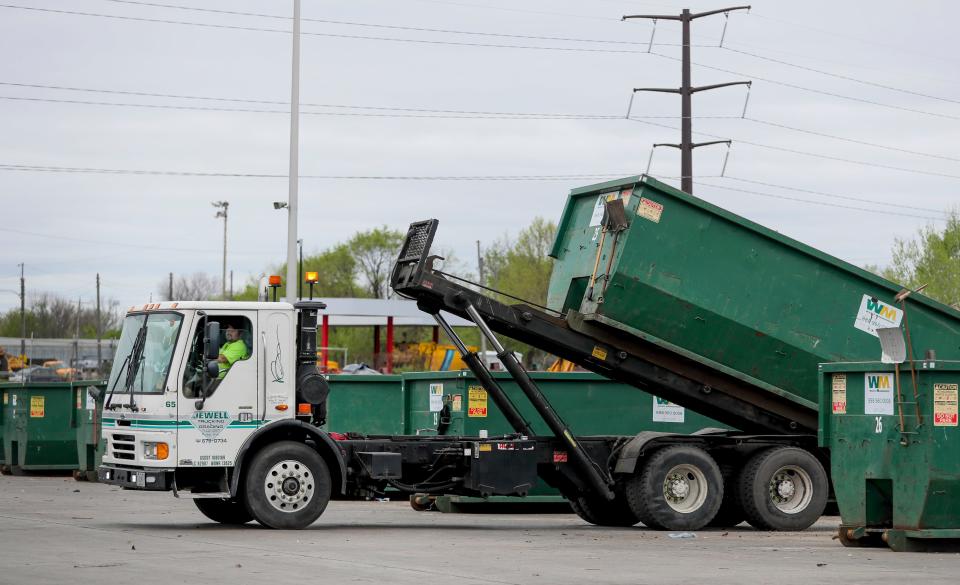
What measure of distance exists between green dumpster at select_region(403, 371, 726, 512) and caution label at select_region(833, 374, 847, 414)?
4.59 meters

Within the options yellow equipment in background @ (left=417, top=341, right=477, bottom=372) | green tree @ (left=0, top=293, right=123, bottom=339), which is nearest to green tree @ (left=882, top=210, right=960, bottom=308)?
yellow equipment in background @ (left=417, top=341, right=477, bottom=372)

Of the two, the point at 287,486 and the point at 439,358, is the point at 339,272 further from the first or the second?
the point at 287,486

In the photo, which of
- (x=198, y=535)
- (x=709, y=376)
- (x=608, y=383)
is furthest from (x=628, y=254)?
(x=198, y=535)

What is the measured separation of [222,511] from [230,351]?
2012 millimetres

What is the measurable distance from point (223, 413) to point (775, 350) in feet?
20.6

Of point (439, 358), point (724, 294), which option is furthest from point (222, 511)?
point (439, 358)

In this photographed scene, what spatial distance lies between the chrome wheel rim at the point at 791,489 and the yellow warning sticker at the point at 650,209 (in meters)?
3.38

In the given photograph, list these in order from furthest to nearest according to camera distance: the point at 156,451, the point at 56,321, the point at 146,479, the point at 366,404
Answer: the point at 56,321, the point at 366,404, the point at 156,451, the point at 146,479

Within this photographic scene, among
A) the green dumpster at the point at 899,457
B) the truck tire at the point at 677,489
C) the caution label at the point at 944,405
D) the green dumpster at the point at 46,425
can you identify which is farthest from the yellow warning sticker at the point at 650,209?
the green dumpster at the point at 46,425

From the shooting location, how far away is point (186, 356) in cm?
1478

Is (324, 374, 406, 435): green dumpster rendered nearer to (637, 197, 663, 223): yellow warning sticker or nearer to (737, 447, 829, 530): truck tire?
(737, 447, 829, 530): truck tire

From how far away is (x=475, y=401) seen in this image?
58.3ft

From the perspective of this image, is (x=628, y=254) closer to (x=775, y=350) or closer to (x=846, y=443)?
(x=775, y=350)

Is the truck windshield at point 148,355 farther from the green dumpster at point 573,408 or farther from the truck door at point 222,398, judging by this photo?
the green dumpster at point 573,408
